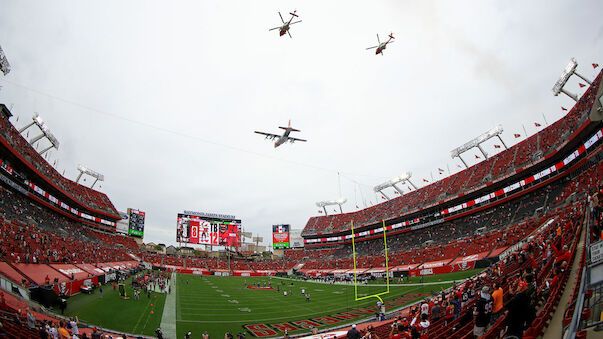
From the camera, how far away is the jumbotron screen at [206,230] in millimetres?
72312

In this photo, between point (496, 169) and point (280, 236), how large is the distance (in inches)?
2399

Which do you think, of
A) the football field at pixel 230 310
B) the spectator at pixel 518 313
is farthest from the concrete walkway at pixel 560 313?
the football field at pixel 230 310

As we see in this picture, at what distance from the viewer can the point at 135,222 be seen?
77.6 meters

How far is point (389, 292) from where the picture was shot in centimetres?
3122

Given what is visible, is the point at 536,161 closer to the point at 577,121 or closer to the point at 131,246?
the point at 577,121

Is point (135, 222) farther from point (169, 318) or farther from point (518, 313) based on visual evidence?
point (518, 313)

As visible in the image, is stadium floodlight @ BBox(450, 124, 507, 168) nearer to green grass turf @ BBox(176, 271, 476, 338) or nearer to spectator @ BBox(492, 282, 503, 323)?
green grass turf @ BBox(176, 271, 476, 338)

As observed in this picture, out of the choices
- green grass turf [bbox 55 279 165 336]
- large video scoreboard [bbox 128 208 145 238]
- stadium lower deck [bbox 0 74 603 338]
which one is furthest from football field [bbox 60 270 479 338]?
large video scoreboard [bbox 128 208 145 238]

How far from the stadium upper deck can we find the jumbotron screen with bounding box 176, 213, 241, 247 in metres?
31.1

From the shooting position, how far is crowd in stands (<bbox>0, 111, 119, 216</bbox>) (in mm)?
35606

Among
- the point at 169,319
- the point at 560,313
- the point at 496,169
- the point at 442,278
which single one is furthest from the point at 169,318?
the point at 496,169

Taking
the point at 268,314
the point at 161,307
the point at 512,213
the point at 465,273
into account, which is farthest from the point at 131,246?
the point at 512,213

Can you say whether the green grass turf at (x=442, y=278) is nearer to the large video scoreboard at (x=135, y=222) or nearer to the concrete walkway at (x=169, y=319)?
the concrete walkway at (x=169, y=319)

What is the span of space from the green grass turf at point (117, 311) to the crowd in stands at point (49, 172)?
74.6ft
